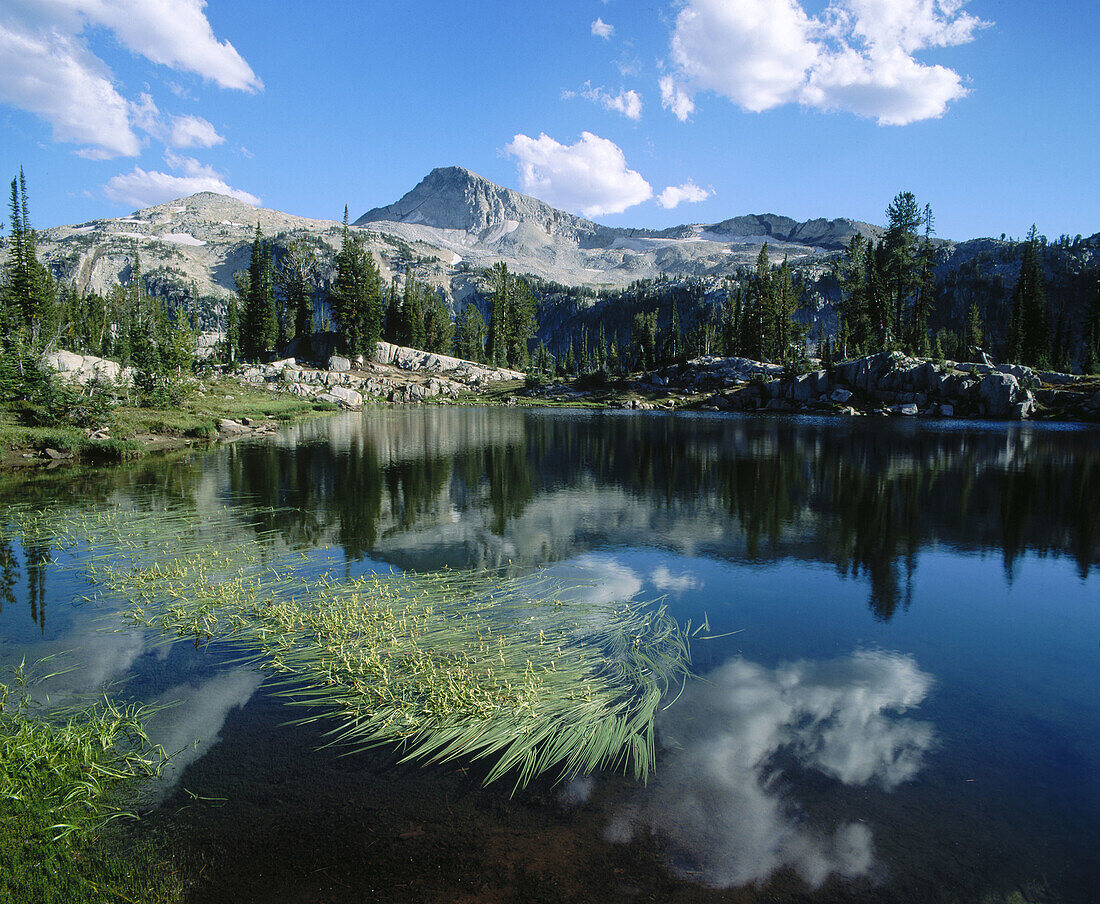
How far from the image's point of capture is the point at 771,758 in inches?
330

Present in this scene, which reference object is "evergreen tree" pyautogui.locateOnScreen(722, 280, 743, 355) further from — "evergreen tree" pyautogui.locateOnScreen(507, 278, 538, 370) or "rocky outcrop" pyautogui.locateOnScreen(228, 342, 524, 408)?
"rocky outcrop" pyautogui.locateOnScreen(228, 342, 524, 408)

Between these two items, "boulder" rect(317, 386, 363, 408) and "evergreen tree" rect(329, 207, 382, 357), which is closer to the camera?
"boulder" rect(317, 386, 363, 408)

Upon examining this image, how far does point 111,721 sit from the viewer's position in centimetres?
895

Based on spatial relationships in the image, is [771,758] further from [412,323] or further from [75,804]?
[412,323]

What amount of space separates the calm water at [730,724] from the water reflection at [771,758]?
0.04 m

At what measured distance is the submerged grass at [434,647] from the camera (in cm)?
864

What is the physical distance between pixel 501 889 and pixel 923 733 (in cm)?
718

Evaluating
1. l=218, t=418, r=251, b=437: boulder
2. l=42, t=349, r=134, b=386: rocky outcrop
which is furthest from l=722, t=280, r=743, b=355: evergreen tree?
l=42, t=349, r=134, b=386: rocky outcrop

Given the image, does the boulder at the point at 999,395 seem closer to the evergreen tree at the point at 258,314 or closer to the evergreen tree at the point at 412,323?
the evergreen tree at the point at 412,323

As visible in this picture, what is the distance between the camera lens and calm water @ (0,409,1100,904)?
21.1 ft

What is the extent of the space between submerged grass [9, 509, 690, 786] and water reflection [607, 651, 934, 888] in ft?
2.12

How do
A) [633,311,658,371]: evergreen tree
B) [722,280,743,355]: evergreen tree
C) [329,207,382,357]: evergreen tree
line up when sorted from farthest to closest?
1. [633,311,658,371]: evergreen tree
2. [722,280,743,355]: evergreen tree
3. [329,207,382,357]: evergreen tree

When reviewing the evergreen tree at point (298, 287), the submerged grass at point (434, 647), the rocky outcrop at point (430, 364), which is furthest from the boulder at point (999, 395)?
the evergreen tree at point (298, 287)

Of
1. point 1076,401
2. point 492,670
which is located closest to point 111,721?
point 492,670
